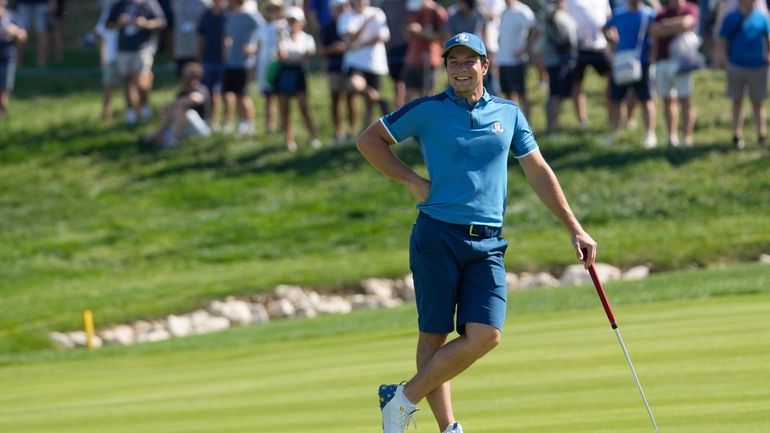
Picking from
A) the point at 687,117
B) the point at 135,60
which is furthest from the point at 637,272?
the point at 135,60

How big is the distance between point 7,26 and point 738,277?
14137 mm

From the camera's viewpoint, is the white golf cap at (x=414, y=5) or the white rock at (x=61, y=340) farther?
the white golf cap at (x=414, y=5)

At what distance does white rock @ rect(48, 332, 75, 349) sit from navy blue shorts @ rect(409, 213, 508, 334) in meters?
11.4

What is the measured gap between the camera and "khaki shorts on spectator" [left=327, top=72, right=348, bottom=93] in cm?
2344

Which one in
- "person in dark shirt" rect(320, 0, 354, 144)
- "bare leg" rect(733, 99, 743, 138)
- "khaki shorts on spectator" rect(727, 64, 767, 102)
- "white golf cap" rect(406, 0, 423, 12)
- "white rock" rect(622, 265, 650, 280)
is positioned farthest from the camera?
"person in dark shirt" rect(320, 0, 354, 144)

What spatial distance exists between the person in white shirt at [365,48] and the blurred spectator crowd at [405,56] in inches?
0.8

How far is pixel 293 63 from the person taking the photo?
23250 mm

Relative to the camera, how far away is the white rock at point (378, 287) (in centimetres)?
1959

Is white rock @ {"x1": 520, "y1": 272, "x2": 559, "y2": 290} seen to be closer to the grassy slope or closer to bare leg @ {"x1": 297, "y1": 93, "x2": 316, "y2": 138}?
the grassy slope

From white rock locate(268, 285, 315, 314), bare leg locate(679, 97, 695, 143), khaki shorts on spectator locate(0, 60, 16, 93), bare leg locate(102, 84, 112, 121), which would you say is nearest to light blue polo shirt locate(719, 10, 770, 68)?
bare leg locate(679, 97, 695, 143)

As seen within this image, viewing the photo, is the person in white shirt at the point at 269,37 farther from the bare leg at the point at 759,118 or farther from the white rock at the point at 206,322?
the bare leg at the point at 759,118

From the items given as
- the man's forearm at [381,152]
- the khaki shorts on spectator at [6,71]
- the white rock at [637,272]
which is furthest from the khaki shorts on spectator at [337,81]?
the man's forearm at [381,152]

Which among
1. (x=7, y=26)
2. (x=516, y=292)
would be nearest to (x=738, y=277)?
(x=516, y=292)

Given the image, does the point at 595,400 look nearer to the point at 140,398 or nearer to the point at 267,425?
the point at 267,425
